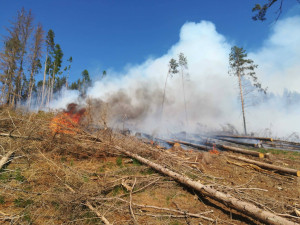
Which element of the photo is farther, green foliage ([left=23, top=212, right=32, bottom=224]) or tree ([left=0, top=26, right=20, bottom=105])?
tree ([left=0, top=26, right=20, bottom=105])

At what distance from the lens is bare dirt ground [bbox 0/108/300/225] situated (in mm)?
2953

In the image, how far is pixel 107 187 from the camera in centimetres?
384

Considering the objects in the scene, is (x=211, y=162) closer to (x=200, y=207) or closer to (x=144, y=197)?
(x=200, y=207)

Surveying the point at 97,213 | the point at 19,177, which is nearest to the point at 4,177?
the point at 19,177

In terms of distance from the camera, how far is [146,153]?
6254 millimetres

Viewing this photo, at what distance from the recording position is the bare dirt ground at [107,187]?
9.69 ft

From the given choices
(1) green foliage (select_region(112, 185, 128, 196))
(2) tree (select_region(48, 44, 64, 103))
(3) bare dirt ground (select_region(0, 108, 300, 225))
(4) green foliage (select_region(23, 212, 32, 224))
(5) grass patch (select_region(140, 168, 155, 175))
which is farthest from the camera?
(2) tree (select_region(48, 44, 64, 103))

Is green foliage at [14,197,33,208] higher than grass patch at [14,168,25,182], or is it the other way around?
grass patch at [14,168,25,182]

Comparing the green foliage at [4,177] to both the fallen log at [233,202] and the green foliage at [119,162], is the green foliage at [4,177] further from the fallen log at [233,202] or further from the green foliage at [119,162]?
the fallen log at [233,202]

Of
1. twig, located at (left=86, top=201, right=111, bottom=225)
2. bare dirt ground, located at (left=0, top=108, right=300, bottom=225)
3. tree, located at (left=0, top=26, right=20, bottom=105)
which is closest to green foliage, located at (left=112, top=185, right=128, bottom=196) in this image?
bare dirt ground, located at (left=0, top=108, right=300, bottom=225)

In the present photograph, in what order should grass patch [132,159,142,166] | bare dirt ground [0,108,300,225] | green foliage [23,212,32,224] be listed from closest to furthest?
green foliage [23,212,32,224] → bare dirt ground [0,108,300,225] → grass patch [132,159,142,166]

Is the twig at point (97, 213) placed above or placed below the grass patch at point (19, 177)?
below

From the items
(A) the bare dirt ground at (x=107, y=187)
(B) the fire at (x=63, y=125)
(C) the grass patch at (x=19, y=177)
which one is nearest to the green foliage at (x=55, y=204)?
(A) the bare dirt ground at (x=107, y=187)

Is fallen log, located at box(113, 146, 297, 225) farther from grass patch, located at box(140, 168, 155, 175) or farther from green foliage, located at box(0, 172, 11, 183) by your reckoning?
green foliage, located at box(0, 172, 11, 183)
